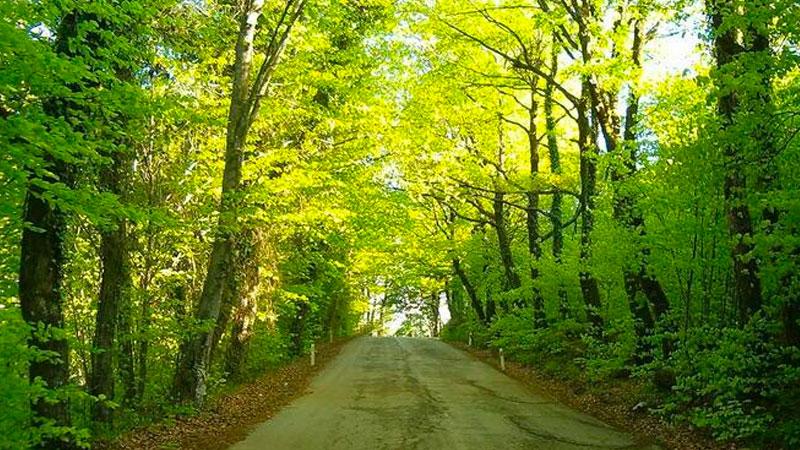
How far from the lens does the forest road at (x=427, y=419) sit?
9914 millimetres

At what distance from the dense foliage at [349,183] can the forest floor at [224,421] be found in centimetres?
66

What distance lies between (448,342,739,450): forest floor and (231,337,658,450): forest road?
0.41 metres

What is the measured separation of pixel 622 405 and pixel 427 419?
413 centimetres

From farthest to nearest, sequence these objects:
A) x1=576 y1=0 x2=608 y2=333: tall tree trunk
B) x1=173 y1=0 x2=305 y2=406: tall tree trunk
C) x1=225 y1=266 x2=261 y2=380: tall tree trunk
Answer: x1=225 y1=266 x2=261 y2=380: tall tree trunk < x1=576 y1=0 x2=608 y2=333: tall tree trunk < x1=173 y1=0 x2=305 y2=406: tall tree trunk

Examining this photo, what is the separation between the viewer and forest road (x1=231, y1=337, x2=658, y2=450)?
991 centimetres

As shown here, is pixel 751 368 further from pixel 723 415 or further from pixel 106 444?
pixel 106 444

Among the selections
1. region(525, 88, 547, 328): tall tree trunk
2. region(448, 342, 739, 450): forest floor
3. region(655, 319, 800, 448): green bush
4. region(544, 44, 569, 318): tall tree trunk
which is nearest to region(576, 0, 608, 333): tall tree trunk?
region(544, 44, 569, 318): tall tree trunk

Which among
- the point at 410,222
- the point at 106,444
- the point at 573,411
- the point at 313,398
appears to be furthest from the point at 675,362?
the point at 410,222

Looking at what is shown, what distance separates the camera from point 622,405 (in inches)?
504

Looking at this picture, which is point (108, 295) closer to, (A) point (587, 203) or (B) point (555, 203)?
(A) point (587, 203)

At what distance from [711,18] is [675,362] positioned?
5726 millimetres

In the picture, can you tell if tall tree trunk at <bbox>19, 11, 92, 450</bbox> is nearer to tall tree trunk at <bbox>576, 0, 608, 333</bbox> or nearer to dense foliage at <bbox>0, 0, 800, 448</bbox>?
dense foliage at <bbox>0, 0, 800, 448</bbox>

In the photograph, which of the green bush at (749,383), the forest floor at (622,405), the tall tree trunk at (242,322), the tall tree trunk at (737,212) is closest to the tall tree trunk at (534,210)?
the forest floor at (622,405)

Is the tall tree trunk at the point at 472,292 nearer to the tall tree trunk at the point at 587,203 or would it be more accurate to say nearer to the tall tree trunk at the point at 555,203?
the tall tree trunk at the point at 555,203
